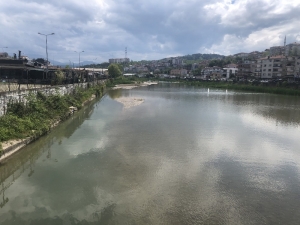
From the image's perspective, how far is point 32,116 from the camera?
57.6 ft

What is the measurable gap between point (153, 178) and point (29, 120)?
9.86m

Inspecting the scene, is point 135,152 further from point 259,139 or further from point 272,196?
point 259,139

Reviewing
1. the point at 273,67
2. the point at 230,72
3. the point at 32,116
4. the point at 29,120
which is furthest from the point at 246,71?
the point at 29,120

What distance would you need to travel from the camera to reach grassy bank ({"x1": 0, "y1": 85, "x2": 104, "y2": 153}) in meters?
14.5

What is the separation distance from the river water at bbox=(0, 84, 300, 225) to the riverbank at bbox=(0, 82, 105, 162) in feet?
1.87

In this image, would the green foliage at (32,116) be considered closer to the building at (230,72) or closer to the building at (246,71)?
the building at (246,71)

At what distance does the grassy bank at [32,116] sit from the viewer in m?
14.5

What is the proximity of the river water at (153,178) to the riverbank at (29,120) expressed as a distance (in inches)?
22.5

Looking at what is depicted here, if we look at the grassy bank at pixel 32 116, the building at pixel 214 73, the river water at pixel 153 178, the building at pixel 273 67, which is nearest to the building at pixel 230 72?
the building at pixel 214 73

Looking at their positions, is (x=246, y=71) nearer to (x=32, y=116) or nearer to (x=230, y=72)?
(x=230, y=72)

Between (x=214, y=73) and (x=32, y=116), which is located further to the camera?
(x=214, y=73)

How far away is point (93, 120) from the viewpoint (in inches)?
966

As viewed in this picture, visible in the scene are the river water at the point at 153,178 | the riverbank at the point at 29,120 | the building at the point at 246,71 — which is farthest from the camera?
the building at the point at 246,71

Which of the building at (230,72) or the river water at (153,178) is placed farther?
the building at (230,72)
